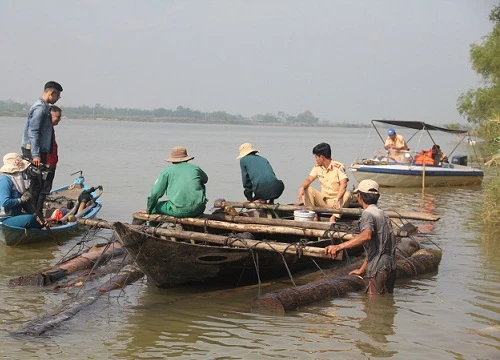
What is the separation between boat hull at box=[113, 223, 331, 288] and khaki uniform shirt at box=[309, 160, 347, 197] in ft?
8.40

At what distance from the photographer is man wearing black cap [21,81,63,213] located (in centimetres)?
1166

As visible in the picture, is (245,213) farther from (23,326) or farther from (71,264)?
(23,326)

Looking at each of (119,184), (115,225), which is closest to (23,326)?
(115,225)

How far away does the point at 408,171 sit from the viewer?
2333 centimetres

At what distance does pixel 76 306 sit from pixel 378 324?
3.36 meters

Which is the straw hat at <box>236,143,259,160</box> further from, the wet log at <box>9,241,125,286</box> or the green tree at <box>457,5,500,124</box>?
the green tree at <box>457,5,500,124</box>

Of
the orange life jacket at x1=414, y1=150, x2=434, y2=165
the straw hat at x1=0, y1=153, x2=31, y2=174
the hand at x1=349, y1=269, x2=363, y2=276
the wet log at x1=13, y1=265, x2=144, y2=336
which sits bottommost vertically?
the wet log at x1=13, y1=265, x2=144, y2=336

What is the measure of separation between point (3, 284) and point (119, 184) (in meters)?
15.9

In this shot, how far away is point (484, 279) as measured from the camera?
10.7 m

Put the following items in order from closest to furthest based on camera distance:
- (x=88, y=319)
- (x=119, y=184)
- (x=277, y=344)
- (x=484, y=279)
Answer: (x=277, y=344) → (x=88, y=319) → (x=484, y=279) → (x=119, y=184)

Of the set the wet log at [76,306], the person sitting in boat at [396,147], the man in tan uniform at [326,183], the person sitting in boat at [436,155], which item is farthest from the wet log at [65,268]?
the person sitting in boat at [436,155]

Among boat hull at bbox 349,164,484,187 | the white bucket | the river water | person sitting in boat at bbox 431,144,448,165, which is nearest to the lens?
the river water

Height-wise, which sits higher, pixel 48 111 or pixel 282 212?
pixel 48 111

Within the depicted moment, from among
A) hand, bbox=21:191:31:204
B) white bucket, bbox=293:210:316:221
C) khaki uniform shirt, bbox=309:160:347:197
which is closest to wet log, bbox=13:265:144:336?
white bucket, bbox=293:210:316:221
